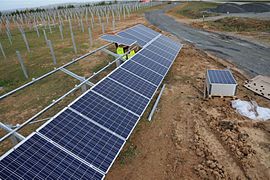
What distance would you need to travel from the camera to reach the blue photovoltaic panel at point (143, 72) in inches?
425

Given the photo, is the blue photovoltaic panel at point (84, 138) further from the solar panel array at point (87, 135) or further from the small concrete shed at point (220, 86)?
the small concrete shed at point (220, 86)

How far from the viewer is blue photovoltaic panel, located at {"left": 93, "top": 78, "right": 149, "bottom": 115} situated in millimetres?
8336

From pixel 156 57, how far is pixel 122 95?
5938mm

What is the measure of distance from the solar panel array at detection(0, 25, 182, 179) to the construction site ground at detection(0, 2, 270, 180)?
1.66m

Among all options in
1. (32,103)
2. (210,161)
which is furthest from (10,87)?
(210,161)

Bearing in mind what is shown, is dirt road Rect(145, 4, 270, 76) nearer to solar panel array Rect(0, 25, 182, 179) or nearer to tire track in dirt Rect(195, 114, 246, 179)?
tire track in dirt Rect(195, 114, 246, 179)

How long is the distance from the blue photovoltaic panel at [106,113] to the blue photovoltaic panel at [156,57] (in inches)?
247

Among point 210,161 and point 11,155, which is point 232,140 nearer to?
point 210,161

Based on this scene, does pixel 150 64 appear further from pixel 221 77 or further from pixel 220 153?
pixel 220 153

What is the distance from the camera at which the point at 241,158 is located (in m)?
7.91

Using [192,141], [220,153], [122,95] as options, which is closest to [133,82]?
[122,95]

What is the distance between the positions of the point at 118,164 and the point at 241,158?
5048 mm

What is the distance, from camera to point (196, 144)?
867 cm

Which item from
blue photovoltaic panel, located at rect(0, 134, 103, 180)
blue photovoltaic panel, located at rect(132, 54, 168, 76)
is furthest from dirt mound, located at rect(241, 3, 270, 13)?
blue photovoltaic panel, located at rect(0, 134, 103, 180)
